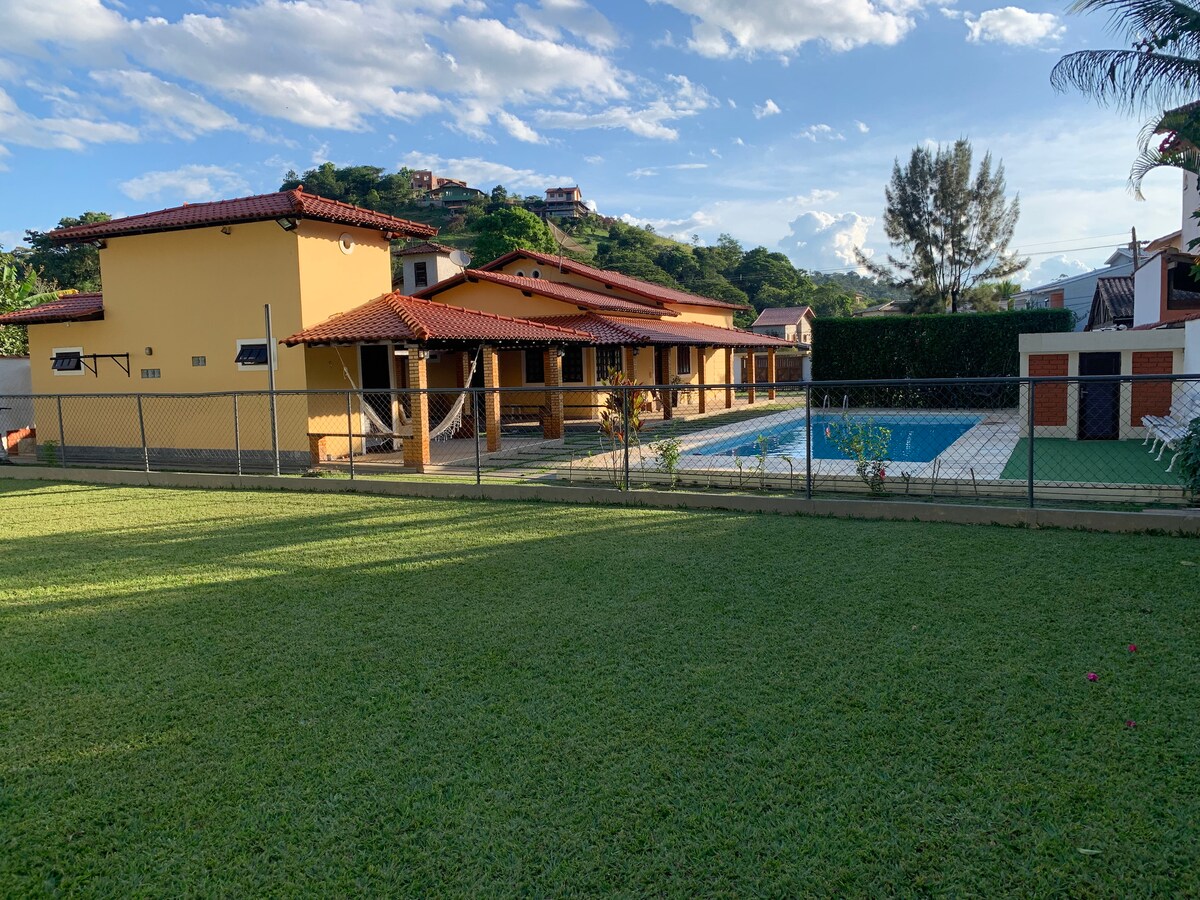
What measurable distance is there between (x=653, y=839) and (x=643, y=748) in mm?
663

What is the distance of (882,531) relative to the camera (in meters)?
7.85

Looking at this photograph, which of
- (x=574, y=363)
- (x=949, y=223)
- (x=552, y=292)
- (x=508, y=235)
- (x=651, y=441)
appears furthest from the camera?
(x=508, y=235)

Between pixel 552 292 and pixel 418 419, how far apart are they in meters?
11.7

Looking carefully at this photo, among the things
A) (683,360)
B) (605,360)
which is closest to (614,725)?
(605,360)

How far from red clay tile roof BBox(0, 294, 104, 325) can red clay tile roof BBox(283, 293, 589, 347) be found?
208 inches

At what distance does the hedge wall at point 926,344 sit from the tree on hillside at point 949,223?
17.8 meters

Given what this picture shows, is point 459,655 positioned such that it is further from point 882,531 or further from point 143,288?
point 143,288

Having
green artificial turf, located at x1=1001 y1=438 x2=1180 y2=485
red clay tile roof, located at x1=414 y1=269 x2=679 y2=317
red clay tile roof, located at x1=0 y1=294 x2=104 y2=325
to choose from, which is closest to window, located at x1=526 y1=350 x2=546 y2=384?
red clay tile roof, located at x1=414 y1=269 x2=679 y2=317

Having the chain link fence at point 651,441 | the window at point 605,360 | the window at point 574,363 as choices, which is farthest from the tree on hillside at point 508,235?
the chain link fence at point 651,441

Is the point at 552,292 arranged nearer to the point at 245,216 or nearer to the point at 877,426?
the point at 245,216

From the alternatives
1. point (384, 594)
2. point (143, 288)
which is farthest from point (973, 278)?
point (384, 594)

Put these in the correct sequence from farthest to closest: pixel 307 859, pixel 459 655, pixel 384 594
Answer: pixel 384 594 → pixel 459 655 → pixel 307 859

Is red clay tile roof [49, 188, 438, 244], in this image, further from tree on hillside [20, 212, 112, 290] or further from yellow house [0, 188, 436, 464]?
tree on hillside [20, 212, 112, 290]

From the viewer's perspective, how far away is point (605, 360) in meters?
25.7
